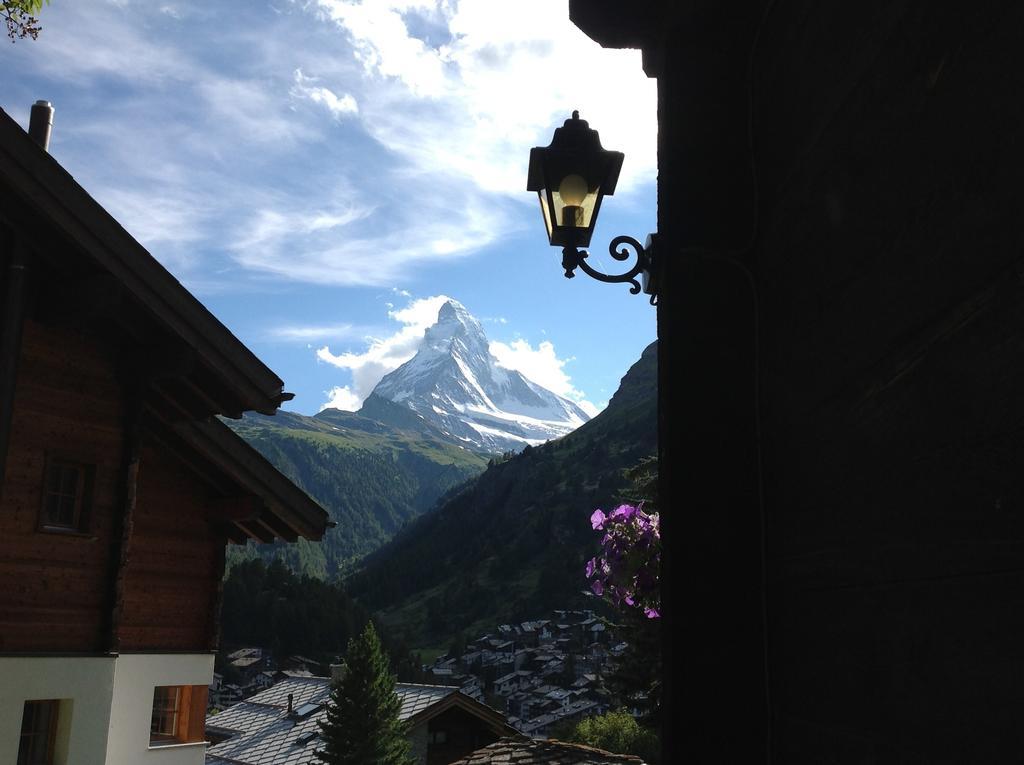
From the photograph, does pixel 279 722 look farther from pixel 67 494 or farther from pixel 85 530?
pixel 67 494

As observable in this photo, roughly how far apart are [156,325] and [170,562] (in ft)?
10.8

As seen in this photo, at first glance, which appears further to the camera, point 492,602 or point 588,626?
point 492,602

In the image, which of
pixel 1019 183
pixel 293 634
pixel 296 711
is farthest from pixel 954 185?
pixel 293 634

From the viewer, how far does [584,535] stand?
150000 mm

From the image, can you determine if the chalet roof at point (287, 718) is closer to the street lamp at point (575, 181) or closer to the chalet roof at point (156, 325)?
the chalet roof at point (156, 325)

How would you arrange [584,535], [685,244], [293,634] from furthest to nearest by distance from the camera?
[584,535] → [293,634] → [685,244]

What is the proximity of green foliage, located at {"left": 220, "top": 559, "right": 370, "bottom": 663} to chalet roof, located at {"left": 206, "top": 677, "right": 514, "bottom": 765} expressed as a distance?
66365mm

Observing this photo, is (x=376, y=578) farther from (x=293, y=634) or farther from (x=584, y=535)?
(x=293, y=634)

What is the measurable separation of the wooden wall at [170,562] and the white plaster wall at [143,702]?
0.17 meters

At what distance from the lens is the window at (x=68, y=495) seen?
9.68 m

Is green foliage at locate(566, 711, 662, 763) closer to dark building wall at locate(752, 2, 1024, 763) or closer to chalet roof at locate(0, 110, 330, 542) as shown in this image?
chalet roof at locate(0, 110, 330, 542)

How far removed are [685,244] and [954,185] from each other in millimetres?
1383

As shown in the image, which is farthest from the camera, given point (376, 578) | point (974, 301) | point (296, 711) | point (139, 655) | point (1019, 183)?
point (376, 578)

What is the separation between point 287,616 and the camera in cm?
11844
